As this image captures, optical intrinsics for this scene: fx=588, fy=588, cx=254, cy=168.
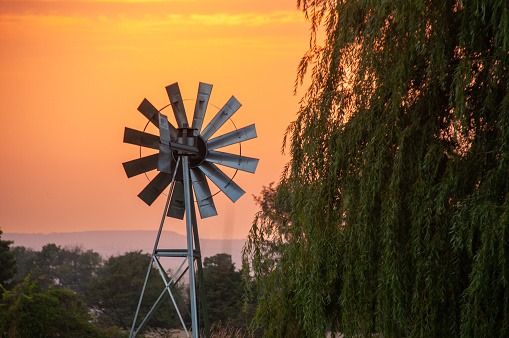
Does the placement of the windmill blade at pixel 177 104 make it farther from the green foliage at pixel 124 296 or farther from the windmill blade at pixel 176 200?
the green foliage at pixel 124 296

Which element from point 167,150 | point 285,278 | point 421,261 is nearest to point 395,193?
point 421,261

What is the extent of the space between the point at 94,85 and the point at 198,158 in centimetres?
1358

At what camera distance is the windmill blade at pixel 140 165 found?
9203 millimetres

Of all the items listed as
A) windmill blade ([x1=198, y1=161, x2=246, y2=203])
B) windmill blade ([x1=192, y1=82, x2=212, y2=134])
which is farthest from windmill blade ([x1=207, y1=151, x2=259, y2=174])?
windmill blade ([x1=192, y1=82, x2=212, y2=134])

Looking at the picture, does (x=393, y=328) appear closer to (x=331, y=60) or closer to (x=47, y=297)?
(x=331, y=60)

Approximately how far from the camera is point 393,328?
574cm

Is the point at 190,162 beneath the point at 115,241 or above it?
above

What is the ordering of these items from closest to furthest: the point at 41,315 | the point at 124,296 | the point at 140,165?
the point at 140,165 < the point at 41,315 < the point at 124,296

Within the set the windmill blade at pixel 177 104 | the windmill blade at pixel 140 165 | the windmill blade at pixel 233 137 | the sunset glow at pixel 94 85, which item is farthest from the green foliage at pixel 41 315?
the sunset glow at pixel 94 85

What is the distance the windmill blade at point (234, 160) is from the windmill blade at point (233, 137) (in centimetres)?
13

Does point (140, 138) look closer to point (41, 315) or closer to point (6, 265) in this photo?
point (41, 315)

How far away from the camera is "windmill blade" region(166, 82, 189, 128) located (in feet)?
31.1

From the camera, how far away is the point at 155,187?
964cm

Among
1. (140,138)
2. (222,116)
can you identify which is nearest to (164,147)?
(140,138)
